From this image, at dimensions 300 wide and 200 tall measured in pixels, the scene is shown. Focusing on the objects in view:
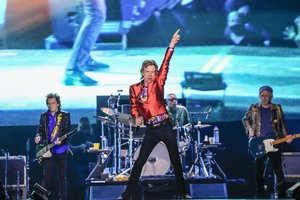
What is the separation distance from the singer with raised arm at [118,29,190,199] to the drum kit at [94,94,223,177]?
1.84 m

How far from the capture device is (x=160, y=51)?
12.9 m

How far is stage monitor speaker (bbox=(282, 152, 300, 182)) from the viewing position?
455 inches

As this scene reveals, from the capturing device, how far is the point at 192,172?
442 inches

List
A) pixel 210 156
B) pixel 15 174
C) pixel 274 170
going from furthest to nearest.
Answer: pixel 210 156 < pixel 15 174 < pixel 274 170

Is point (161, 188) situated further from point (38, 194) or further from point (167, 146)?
point (38, 194)

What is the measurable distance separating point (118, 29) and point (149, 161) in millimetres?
3272

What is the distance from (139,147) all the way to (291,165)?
9.56 ft

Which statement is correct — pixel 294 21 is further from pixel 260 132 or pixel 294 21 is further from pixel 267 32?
pixel 260 132

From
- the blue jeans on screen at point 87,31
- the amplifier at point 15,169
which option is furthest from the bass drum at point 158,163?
Result: the blue jeans on screen at point 87,31

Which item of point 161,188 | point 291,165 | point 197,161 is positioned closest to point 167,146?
point 161,188

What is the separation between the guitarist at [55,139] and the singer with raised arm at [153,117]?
69.1 inches

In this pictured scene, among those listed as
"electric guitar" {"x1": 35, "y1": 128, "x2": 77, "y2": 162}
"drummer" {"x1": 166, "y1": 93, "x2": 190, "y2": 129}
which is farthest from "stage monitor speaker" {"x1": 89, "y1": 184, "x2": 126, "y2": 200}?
"drummer" {"x1": 166, "y1": 93, "x2": 190, "y2": 129}

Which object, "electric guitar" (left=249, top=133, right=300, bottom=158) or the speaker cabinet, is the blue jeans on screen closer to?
the speaker cabinet

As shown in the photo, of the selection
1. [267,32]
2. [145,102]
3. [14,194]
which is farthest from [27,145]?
[267,32]
